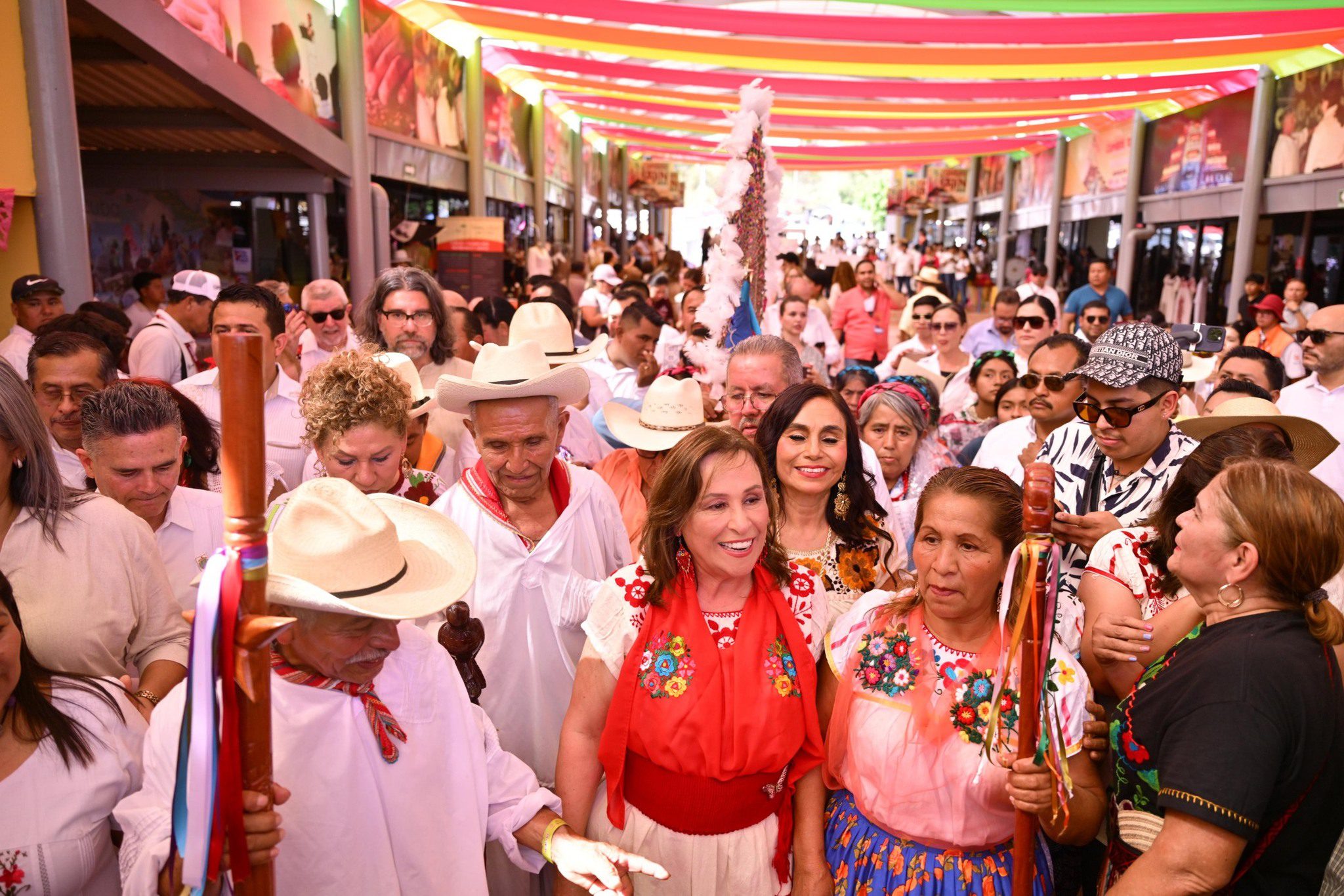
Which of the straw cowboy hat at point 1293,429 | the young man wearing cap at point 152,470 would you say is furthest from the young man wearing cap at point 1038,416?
the young man wearing cap at point 152,470

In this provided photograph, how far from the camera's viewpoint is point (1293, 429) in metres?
3.15

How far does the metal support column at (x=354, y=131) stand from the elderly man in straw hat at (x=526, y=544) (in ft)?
27.9

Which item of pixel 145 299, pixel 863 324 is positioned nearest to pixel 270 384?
pixel 145 299

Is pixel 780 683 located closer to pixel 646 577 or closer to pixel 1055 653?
pixel 646 577

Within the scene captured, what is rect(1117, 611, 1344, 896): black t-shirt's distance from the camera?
1.58 meters

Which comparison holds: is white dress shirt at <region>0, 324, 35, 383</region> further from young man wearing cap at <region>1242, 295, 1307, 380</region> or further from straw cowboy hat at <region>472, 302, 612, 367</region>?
young man wearing cap at <region>1242, 295, 1307, 380</region>

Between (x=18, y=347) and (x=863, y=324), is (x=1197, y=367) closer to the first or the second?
(x=863, y=324)

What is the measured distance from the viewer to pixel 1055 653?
1.99 meters

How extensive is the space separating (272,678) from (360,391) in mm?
1231

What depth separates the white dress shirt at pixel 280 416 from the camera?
362 cm

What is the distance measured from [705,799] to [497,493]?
1114 millimetres

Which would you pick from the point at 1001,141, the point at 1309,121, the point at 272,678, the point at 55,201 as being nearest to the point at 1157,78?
the point at 1309,121

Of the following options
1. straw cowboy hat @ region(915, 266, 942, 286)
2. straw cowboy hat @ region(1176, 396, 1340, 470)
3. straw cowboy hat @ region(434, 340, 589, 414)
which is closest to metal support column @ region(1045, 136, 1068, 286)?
straw cowboy hat @ region(915, 266, 942, 286)

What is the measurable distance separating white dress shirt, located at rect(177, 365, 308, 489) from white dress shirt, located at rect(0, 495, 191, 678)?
4.20ft
